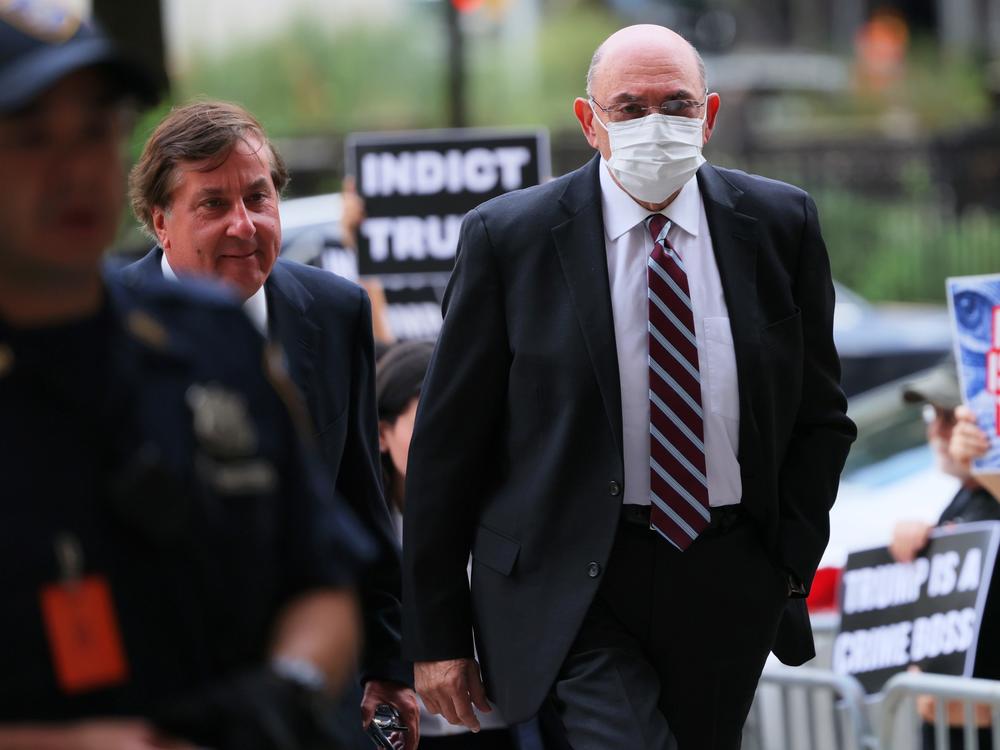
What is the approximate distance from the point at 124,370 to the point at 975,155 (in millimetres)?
19031

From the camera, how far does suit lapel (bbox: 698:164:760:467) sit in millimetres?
4270

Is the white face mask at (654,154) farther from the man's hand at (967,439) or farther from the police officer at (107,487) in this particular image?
the police officer at (107,487)

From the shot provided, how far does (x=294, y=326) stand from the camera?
13.5ft

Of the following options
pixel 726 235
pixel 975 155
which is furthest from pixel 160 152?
pixel 975 155

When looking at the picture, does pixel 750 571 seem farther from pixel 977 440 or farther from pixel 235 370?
pixel 235 370

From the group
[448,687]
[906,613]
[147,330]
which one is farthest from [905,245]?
[147,330]

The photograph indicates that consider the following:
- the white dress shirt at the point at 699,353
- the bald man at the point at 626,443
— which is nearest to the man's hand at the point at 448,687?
the bald man at the point at 626,443

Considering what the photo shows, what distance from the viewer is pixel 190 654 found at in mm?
2287

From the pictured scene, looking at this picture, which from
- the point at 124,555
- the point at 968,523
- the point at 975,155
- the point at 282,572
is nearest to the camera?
the point at 124,555

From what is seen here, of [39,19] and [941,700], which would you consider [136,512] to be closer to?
[39,19]

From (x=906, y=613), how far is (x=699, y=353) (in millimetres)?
2188

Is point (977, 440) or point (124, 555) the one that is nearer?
point (124, 555)

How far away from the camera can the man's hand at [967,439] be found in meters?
5.46

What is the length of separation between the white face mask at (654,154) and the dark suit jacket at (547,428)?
0.09 m
